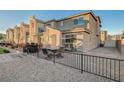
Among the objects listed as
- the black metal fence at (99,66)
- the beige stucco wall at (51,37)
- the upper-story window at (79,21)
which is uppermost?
the upper-story window at (79,21)

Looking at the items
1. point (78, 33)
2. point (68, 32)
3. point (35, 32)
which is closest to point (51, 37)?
point (68, 32)

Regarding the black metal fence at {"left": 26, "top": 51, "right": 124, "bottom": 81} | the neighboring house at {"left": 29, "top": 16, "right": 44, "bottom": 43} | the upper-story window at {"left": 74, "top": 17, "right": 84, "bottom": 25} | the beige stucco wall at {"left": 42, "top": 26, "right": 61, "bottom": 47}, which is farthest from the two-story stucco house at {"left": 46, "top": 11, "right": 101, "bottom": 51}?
the black metal fence at {"left": 26, "top": 51, "right": 124, "bottom": 81}

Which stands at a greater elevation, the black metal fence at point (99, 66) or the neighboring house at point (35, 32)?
the neighboring house at point (35, 32)

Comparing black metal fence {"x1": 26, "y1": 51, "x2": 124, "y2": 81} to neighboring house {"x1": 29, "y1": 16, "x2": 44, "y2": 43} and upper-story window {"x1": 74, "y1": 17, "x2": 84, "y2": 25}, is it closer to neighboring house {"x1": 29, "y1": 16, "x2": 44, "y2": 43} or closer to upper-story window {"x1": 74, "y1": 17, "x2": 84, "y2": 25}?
upper-story window {"x1": 74, "y1": 17, "x2": 84, "y2": 25}

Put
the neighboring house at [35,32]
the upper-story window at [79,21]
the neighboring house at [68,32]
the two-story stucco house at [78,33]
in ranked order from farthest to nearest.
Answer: the neighboring house at [35,32], the upper-story window at [79,21], the neighboring house at [68,32], the two-story stucco house at [78,33]

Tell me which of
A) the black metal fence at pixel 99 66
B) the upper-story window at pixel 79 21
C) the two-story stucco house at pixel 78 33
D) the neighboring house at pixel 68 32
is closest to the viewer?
the black metal fence at pixel 99 66

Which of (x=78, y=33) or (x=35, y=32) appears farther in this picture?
(x=35, y=32)

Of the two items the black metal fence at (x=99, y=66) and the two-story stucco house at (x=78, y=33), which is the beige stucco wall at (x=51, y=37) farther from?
the black metal fence at (x=99, y=66)

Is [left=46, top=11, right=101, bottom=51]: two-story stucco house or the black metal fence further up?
[left=46, top=11, right=101, bottom=51]: two-story stucco house

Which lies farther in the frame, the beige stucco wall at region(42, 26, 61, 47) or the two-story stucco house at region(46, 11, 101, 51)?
the beige stucco wall at region(42, 26, 61, 47)

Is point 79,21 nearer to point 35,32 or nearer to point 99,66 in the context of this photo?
point 35,32

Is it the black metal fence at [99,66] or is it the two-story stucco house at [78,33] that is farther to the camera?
the two-story stucco house at [78,33]

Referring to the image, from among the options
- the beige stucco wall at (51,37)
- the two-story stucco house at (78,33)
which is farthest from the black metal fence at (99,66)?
the beige stucco wall at (51,37)
